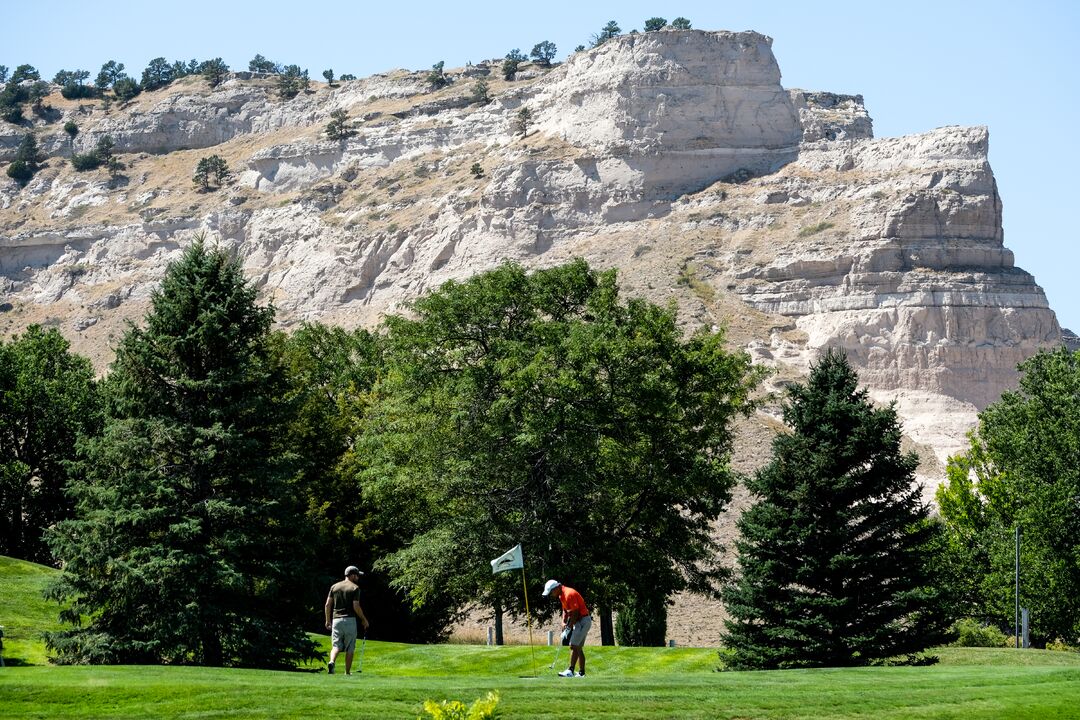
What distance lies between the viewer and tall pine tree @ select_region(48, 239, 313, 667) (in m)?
26.3

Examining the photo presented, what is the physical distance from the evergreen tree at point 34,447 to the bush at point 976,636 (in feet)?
90.3

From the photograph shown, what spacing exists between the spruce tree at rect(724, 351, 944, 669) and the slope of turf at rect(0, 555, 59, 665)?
14.6 metres

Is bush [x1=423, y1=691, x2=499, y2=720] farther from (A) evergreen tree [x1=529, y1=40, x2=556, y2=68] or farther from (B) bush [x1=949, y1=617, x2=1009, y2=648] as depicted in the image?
(A) evergreen tree [x1=529, y1=40, x2=556, y2=68]

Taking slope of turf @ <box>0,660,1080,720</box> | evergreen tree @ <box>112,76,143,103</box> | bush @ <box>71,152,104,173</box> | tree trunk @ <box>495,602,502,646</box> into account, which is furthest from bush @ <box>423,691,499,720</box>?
evergreen tree @ <box>112,76,143,103</box>

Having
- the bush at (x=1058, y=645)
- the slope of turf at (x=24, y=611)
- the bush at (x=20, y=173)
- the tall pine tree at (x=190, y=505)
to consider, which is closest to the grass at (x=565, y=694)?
the tall pine tree at (x=190, y=505)

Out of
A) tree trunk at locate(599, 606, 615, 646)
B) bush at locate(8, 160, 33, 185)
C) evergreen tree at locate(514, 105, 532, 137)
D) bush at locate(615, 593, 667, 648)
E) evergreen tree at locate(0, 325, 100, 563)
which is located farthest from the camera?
bush at locate(8, 160, 33, 185)

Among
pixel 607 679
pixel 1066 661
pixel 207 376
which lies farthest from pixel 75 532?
pixel 1066 661

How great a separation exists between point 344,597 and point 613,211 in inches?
3801

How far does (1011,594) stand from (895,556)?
12.8 m

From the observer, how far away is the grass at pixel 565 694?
1681 centimetres

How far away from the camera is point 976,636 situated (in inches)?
1522

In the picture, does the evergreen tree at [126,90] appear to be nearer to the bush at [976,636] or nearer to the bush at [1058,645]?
the bush at [976,636]

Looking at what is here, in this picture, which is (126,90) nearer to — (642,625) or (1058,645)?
(642,625)

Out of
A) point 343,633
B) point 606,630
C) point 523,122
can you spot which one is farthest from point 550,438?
point 523,122
